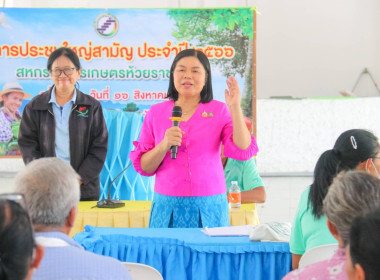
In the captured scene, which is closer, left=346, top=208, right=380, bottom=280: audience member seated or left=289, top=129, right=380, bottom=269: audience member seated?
left=346, top=208, right=380, bottom=280: audience member seated

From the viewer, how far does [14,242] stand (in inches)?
37.8

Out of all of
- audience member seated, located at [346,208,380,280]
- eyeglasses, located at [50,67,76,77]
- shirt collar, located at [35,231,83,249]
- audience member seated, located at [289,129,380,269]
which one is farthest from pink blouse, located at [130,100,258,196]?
audience member seated, located at [346,208,380,280]

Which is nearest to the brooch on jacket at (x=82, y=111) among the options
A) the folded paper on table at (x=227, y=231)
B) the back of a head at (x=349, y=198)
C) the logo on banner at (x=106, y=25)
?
the folded paper on table at (x=227, y=231)

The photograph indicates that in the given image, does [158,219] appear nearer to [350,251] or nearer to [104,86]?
[350,251]

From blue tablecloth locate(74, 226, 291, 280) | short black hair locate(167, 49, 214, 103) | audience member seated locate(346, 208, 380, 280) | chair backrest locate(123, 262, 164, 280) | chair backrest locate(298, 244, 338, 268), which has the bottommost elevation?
blue tablecloth locate(74, 226, 291, 280)

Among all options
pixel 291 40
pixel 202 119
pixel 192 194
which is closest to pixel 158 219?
pixel 192 194

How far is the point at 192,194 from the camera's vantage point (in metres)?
2.58

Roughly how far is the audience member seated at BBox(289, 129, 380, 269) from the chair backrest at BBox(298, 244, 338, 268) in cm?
7

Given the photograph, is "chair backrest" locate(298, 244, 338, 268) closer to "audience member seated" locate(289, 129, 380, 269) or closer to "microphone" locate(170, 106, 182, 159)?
"audience member seated" locate(289, 129, 380, 269)

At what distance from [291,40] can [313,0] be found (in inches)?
36.3

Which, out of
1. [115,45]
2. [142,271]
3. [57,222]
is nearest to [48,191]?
[57,222]

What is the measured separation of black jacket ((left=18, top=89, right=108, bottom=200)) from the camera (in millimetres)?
3289

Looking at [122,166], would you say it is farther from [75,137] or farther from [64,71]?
[64,71]

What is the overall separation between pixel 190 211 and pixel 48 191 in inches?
49.7
